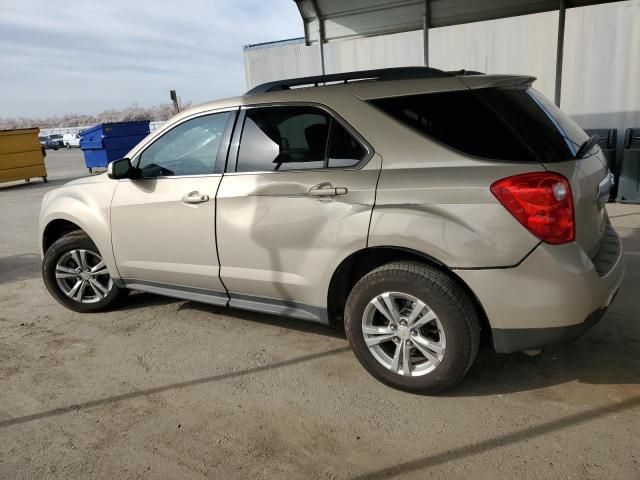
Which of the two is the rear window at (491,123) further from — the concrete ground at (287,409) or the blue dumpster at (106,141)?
the blue dumpster at (106,141)

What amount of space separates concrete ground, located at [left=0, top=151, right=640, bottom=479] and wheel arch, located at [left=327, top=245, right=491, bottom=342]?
0.41m

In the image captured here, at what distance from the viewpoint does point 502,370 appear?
3137 mm

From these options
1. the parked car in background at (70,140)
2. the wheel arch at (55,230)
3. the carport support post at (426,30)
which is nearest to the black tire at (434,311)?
the wheel arch at (55,230)

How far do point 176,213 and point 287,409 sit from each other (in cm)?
164

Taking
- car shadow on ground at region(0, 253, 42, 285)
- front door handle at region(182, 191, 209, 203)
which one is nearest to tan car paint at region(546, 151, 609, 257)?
front door handle at region(182, 191, 209, 203)

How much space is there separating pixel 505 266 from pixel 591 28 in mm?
7570

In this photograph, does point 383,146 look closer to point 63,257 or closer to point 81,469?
point 81,469

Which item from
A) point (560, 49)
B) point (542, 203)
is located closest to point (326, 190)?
point (542, 203)

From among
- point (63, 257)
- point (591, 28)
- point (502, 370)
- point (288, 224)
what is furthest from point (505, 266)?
point (591, 28)

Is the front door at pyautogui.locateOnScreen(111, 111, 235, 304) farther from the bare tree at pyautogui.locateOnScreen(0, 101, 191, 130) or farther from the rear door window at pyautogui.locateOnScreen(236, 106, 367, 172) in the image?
the bare tree at pyautogui.locateOnScreen(0, 101, 191, 130)

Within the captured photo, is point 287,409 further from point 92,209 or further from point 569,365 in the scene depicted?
point 92,209

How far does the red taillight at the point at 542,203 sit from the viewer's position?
98.0 inches

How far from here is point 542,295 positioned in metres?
2.53

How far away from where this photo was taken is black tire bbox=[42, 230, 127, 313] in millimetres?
A: 4355
